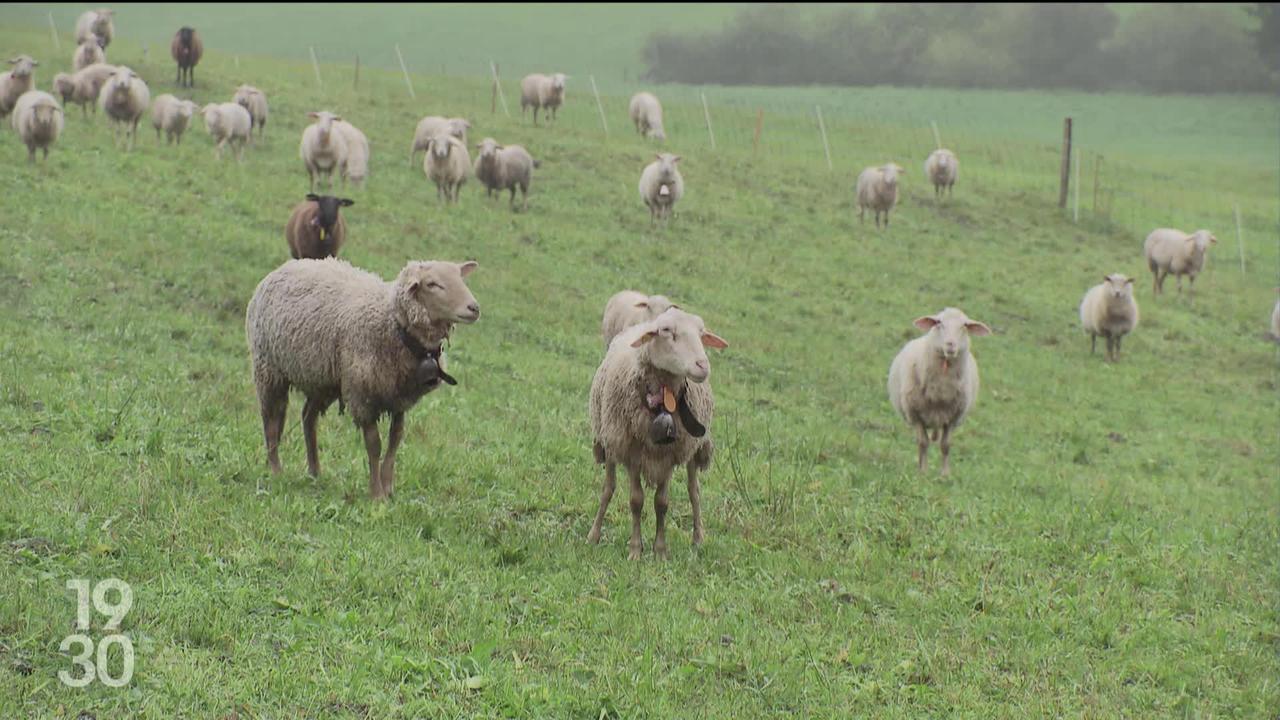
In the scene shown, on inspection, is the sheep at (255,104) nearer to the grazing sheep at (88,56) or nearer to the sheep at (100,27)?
the grazing sheep at (88,56)

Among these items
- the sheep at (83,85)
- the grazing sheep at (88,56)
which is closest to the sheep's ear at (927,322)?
the sheep at (83,85)

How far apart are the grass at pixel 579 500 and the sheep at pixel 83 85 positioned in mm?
5474

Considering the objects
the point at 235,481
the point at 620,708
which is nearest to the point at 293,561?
the point at 235,481

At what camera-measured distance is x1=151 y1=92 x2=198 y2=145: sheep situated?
25562 millimetres

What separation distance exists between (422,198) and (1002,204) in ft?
58.7

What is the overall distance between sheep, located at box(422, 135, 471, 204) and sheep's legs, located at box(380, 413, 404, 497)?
50.9 feet

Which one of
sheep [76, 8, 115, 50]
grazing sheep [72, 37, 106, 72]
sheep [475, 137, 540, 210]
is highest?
sheep [76, 8, 115, 50]

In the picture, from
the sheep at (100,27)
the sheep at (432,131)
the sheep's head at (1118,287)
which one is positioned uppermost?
the sheep at (100,27)

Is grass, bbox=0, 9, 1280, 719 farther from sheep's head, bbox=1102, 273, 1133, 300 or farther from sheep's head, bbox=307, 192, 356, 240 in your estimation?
sheep's head, bbox=1102, 273, 1133, 300

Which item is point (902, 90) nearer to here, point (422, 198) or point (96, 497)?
point (422, 198)

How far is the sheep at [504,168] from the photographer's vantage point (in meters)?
25.2

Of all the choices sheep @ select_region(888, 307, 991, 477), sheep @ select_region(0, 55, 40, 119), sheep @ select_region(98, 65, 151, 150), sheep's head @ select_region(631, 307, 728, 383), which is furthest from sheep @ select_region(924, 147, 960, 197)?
sheep's head @ select_region(631, 307, 728, 383)

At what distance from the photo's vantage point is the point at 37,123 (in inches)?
798

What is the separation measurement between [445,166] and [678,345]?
56.2 feet
